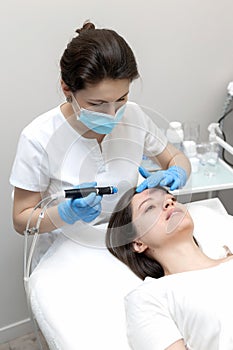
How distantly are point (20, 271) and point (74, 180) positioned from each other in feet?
2.71

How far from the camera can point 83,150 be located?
137 centimetres

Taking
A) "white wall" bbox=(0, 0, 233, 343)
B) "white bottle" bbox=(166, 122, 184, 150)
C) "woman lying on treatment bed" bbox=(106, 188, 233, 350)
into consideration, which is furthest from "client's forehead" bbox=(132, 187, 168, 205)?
"white wall" bbox=(0, 0, 233, 343)

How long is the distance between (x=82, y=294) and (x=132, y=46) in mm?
1021

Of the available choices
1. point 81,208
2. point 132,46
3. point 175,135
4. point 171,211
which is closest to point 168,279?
point 171,211

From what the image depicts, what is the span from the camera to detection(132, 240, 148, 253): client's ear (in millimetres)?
1399

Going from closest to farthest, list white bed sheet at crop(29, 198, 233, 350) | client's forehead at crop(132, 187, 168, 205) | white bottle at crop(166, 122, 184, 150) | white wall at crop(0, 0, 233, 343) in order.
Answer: white bed sheet at crop(29, 198, 233, 350) → client's forehead at crop(132, 187, 168, 205) → white wall at crop(0, 0, 233, 343) → white bottle at crop(166, 122, 184, 150)

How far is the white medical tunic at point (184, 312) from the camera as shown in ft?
3.69

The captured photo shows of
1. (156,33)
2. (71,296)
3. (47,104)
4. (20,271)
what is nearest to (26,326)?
(20,271)

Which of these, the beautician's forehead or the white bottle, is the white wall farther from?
the beautician's forehead

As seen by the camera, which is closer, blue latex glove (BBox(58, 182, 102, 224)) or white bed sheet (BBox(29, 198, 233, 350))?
blue latex glove (BBox(58, 182, 102, 224))

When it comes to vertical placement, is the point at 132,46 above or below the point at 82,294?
above

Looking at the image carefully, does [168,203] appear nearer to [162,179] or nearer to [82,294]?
[162,179]

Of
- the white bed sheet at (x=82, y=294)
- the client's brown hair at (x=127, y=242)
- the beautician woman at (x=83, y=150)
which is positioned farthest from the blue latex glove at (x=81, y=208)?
the white bed sheet at (x=82, y=294)

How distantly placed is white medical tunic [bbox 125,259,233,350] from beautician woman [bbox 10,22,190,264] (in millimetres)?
270
